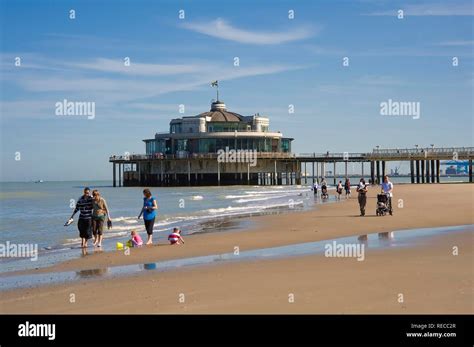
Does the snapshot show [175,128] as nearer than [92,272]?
No

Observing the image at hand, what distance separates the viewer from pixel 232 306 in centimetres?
688

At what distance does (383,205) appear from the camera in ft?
67.2

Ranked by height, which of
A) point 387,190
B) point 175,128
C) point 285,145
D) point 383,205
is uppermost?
point 175,128

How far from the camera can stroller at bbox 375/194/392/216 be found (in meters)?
20.4

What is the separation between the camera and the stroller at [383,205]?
20438 mm

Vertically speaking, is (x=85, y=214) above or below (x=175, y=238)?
above

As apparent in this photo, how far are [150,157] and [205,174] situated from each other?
751cm

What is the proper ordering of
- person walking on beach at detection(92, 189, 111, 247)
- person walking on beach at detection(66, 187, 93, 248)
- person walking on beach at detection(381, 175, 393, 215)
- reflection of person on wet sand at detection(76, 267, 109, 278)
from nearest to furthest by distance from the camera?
reflection of person on wet sand at detection(76, 267, 109, 278)
person walking on beach at detection(66, 187, 93, 248)
person walking on beach at detection(92, 189, 111, 247)
person walking on beach at detection(381, 175, 393, 215)

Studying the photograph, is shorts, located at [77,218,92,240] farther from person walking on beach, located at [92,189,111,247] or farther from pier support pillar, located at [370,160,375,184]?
pier support pillar, located at [370,160,375,184]

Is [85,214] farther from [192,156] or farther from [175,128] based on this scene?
[175,128]

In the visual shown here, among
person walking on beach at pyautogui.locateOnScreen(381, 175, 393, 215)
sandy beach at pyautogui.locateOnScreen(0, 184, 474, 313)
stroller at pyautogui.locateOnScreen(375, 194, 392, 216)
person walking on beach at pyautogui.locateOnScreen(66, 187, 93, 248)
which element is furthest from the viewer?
stroller at pyautogui.locateOnScreen(375, 194, 392, 216)

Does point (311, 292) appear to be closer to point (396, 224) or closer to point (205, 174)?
point (396, 224)

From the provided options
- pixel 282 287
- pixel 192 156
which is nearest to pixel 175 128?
pixel 192 156

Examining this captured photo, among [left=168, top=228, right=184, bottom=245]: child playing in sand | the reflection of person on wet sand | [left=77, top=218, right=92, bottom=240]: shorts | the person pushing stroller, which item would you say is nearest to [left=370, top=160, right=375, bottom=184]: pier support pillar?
the person pushing stroller
